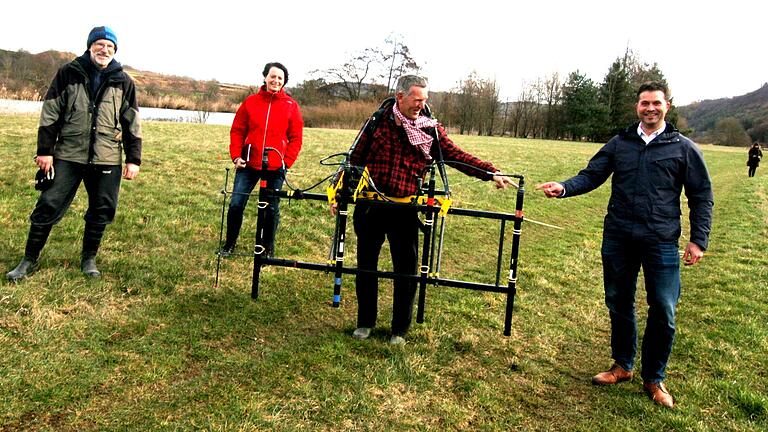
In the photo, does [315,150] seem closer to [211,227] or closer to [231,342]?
[211,227]

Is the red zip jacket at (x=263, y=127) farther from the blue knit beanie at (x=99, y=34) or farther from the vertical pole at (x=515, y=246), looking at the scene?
the vertical pole at (x=515, y=246)

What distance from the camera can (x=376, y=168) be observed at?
4.34m

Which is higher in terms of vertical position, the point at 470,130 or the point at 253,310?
the point at 470,130

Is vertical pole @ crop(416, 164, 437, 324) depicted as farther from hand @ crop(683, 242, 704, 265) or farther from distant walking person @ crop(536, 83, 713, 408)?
hand @ crop(683, 242, 704, 265)

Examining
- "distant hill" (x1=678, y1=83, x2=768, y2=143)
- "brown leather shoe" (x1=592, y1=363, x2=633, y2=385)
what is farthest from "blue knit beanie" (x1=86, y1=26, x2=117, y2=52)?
"distant hill" (x1=678, y1=83, x2=768, y2=143)

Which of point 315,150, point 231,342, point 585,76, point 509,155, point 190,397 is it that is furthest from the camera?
point 585,76

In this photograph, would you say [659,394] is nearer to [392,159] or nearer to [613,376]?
[613,376]

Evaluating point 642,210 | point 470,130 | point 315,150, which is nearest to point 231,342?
point 642,210

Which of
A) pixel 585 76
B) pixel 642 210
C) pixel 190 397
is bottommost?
pixel 190 397

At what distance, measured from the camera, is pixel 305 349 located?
4344 millimetres

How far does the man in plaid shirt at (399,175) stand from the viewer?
427 centimetres

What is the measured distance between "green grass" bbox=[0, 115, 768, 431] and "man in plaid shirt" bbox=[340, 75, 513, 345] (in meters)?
0.38

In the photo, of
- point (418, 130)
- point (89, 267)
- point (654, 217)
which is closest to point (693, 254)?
point (654, 217)

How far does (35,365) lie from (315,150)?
16529 millimetres
